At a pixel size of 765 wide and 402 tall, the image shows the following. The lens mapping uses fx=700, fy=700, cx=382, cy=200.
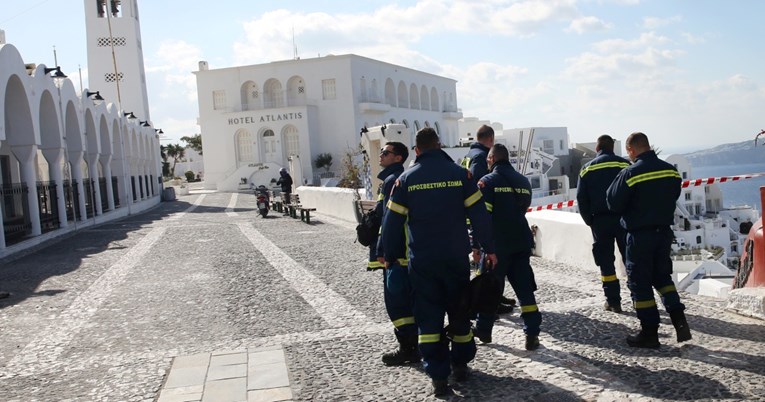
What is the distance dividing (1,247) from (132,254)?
12.3 feet

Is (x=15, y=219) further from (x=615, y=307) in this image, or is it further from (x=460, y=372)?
(x=460, y=372)

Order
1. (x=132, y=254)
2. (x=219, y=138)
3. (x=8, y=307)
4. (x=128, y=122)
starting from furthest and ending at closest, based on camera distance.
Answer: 1. (x=219, y=138)
2. (x=128, y=122)
3. (x=132, y=254)
4. (x=8, y=307)

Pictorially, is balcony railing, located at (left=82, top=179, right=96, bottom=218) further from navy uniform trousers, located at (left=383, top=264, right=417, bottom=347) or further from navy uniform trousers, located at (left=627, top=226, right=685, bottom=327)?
navy uniform trousers, located at (left=627, top=226, right=685, bottom=327)

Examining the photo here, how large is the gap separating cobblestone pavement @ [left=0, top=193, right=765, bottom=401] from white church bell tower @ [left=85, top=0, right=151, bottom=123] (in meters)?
41.6

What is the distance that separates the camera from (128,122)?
37.6m

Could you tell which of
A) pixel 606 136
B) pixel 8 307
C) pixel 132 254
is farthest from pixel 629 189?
pixel 132 254

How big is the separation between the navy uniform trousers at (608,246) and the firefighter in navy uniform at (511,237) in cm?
101

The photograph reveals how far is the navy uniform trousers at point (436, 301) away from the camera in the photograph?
4.82 m

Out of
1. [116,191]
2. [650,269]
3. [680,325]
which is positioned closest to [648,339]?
[680,325]

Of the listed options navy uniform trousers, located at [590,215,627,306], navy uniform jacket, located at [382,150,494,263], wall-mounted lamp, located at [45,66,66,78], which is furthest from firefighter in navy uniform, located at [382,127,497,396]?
wall-mounted lamp, located at [45,66,66,78]

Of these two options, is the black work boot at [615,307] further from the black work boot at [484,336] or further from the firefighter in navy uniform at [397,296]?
the firefighter in navy uniform at [397,296]

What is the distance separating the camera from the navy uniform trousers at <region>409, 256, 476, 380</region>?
4.82m

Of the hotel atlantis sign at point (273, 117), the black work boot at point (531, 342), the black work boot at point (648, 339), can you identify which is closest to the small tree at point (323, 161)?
the hotel atlantis sign at point (273, 117)

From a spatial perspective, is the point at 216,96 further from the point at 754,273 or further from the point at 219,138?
the point at 754,273
